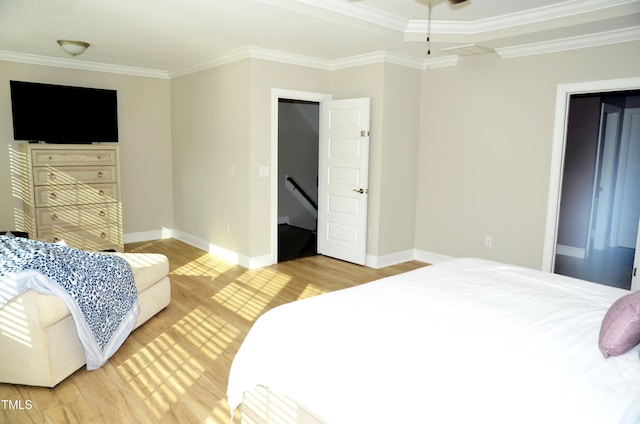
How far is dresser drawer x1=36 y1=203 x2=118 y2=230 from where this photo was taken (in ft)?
17.1

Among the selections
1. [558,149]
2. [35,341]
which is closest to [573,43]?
[558,149]

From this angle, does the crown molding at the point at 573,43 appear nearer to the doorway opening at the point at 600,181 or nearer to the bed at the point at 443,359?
the doorway opening at the point at 600,181

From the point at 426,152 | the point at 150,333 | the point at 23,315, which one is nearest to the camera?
the point at 23,315

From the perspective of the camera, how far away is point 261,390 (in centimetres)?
201

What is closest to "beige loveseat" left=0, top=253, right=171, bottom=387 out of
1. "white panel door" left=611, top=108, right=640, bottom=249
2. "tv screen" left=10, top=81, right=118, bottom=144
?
"tv screen" left=10, top=81, right=118, bottom=144

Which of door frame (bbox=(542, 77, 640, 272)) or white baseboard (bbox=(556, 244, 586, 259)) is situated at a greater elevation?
door frame (bbox=(542, 77, 640, 272))

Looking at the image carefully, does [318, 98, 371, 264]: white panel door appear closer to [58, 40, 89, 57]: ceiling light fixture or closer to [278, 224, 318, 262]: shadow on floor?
[278, 224, 318, 262]: shadow on floor

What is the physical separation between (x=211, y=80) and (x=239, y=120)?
0.85m

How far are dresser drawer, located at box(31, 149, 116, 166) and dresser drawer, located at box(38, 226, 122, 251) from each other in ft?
2.64

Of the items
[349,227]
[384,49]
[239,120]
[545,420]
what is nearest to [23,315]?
[545,420]

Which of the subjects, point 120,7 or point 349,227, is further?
point 349,227

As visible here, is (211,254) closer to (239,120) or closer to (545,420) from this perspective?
(239,120)

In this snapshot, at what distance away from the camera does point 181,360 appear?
3.03 metres

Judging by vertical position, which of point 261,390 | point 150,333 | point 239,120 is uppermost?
point 239,120
